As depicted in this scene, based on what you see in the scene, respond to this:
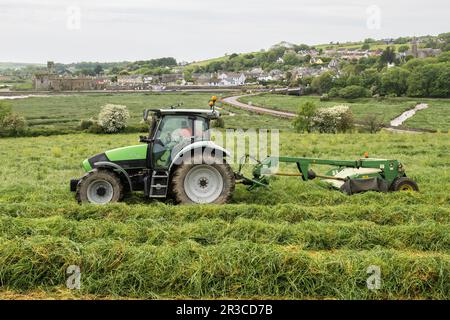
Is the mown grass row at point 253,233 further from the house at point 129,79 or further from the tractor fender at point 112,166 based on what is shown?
the house at point 129,79

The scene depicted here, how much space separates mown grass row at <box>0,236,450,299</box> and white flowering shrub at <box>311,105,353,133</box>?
33292 mm

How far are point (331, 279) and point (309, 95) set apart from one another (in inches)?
3749

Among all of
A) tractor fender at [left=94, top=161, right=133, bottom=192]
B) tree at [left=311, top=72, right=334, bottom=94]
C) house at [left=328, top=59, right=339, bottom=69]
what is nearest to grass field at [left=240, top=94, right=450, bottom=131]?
tree at [left=311, top=72, right=334, bottom=94]

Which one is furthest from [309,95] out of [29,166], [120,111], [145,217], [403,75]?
[145,217]

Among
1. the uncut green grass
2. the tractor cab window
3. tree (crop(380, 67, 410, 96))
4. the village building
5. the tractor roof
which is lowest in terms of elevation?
the uncut green grass

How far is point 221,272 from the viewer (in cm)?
609

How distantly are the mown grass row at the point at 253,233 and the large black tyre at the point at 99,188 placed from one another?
5.14ft

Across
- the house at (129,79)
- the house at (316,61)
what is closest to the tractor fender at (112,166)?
the house at (129,79)

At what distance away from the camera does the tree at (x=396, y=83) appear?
89750 millimetres

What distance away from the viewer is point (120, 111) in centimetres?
4272

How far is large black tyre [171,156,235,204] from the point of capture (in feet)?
30.6

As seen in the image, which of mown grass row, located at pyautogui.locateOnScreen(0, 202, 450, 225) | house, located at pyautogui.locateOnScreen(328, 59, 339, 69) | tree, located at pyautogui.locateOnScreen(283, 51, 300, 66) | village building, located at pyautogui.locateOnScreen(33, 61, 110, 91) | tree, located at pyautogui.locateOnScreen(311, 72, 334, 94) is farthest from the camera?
tree, located at pyautogui.locateOnScreen(283, 51, 300, 66)

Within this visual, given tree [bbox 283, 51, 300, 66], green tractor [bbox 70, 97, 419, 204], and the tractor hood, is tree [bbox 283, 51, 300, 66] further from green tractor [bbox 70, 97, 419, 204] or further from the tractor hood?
the tractor hood
